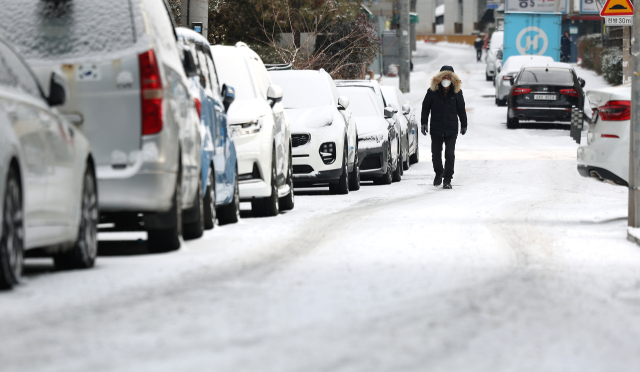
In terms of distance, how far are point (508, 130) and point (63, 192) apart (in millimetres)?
26186

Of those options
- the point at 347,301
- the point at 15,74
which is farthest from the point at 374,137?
the point at 347,301

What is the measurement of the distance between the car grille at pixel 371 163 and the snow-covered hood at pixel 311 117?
2.35 metres

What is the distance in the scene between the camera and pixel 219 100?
36.4ft

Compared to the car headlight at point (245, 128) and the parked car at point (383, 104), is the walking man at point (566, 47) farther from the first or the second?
the car headlight at point (245, 128)

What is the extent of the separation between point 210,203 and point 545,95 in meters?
22.0

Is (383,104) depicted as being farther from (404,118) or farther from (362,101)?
(404,118)

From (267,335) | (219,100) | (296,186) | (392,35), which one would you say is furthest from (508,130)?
(392,35)

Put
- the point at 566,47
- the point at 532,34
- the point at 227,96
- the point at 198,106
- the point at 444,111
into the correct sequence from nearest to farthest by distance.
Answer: the point at 198,106, the point at 227,96, the point at 444,111, the point at 532,34, the point at 566,47

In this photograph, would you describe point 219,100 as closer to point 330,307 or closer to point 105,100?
point 105,100

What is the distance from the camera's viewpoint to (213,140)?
33.9 feet

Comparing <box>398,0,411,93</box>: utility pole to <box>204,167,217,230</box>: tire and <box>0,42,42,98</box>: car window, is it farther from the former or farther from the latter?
<box>0,42,42,98</box>: car window

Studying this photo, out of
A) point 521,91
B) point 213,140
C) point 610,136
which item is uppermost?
point 213,140

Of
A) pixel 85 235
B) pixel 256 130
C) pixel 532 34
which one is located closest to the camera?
pixel 85 235

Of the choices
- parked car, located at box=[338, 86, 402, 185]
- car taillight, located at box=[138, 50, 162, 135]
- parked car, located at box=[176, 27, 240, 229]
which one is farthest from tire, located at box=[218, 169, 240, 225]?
parked car, located at box=[338, 86, 402, 185]
